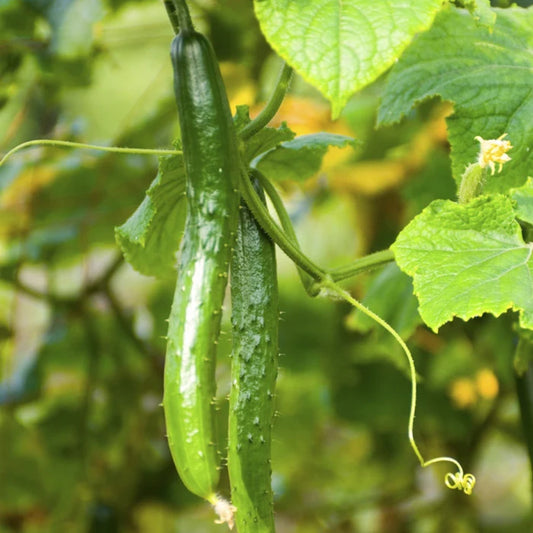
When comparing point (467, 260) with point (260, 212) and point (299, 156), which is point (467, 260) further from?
point (299, 156)

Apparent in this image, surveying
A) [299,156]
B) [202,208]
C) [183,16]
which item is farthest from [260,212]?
[299,156]

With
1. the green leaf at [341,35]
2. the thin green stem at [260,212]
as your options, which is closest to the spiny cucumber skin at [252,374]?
the thin green stem at [260,212]

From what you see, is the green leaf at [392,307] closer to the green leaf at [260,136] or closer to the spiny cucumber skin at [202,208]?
the green leaf at [260,136]

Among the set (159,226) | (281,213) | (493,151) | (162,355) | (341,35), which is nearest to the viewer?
(341,35)

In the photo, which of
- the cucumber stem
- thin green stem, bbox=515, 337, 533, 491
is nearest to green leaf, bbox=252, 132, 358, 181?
the cucumber stem

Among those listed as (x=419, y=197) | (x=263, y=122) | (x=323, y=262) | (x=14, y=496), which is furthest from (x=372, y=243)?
(x=263, y=122)

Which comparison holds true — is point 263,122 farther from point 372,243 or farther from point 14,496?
point 14,496
